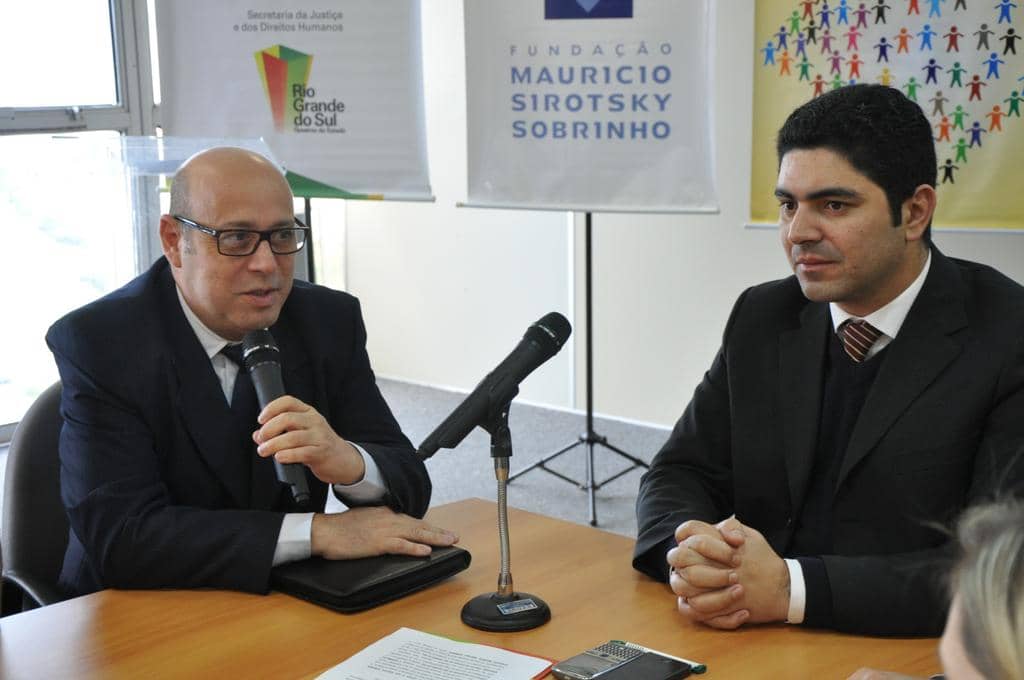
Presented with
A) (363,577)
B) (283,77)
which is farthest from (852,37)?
(363,577)

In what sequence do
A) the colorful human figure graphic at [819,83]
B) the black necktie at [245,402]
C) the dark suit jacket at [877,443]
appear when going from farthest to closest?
the colorful human figure graphic at [819,83], the black necktie at [245,402], the dark suit jacket at [877,443]

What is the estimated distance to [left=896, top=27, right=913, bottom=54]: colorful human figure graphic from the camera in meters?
4.06

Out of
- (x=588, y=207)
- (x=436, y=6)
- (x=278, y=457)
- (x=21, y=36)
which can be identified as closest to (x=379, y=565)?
(x=278, y=457)

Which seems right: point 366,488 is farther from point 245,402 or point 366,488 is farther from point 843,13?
point 843,13

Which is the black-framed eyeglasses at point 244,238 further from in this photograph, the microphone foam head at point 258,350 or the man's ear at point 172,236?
the microphone foam head at point 258,350

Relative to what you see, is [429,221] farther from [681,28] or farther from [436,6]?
[681,28]

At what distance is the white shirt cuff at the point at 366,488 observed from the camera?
215 cm

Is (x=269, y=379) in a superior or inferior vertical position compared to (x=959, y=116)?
inferior

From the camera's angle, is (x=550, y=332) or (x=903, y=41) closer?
(x=550, y=332)

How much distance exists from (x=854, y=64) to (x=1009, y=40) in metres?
0.51

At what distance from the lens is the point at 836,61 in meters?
4.22

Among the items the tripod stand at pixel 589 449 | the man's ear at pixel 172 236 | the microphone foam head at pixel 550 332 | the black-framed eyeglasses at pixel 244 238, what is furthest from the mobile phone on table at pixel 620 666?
the tripod stand at pixel 589 449

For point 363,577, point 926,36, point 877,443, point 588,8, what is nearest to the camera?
point 363,577

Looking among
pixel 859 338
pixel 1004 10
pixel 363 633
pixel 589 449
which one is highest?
pixel 1004 10
